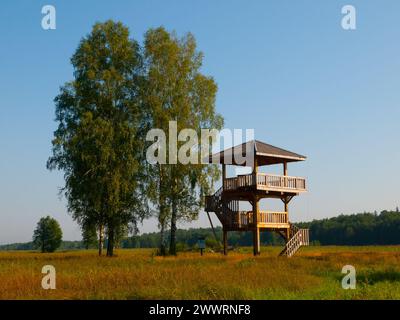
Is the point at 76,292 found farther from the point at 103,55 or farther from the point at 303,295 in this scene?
the point at 103,55

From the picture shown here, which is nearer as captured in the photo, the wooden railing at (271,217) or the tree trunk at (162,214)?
the wooden railing at (271,217)

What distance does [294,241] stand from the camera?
34.7 metres

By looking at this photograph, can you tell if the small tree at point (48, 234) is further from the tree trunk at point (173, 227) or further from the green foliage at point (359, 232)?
the green foliage at point (359, 232)

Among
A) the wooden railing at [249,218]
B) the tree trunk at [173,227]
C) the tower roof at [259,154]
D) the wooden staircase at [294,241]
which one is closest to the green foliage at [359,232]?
the wooden staircase at [294,241]

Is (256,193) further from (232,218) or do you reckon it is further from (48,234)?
(48,234)

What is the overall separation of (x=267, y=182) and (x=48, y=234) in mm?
58802

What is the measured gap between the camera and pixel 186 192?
37281 millimetres

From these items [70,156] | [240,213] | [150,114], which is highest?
[150,114]

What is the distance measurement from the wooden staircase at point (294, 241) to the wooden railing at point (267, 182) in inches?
117

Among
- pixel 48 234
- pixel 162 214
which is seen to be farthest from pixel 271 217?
pixel 48 234

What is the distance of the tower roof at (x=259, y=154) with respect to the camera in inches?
1305
